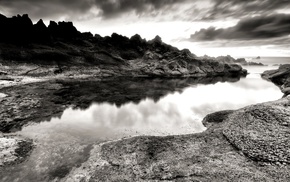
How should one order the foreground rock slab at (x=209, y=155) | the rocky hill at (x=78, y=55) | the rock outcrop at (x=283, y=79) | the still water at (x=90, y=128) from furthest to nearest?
the rocky hill at (x=78, y=55)
the rock outcrop at (x=283, y=79)
the still water at (x=90, y=128)
the foreground rock slab at (x=209, y=155)

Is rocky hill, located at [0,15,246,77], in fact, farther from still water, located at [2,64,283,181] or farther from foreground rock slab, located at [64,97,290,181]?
foreground rock slab, located at [64,97,290,181]

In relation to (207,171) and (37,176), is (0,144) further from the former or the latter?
(207,171)

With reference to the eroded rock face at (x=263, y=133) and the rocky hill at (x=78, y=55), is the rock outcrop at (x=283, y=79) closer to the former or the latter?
the rocky hill at (x=78, y=55)

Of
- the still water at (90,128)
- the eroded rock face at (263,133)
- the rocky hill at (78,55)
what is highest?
the rocky hill at (78,55)

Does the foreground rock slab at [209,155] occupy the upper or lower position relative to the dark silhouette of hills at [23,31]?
lower

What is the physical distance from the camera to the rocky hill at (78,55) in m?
84.4

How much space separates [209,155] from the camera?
17094 millimetres

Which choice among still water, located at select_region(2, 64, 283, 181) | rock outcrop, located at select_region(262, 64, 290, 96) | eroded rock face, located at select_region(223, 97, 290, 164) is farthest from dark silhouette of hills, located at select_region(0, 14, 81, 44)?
rock outcrop, located at select_region(262, 64, 290, 96)

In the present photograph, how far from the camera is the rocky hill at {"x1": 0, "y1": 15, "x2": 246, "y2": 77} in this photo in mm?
84375

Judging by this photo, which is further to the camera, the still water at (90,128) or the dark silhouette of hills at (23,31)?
the dark silhouette of hills at (23,31)

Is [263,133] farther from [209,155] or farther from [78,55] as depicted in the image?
[78,55]

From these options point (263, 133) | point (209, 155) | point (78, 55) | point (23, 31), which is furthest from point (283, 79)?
point (23, 31)

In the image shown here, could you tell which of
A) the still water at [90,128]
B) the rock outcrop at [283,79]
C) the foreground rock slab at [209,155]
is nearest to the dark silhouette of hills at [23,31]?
the still water at [90,128]

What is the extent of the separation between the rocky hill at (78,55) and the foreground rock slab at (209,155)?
245ft
